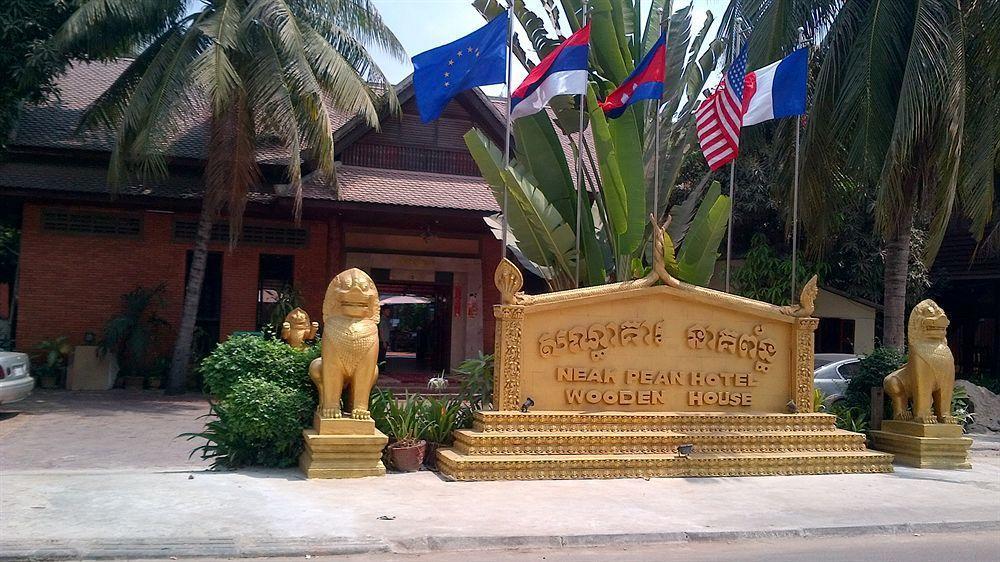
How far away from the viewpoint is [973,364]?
25.8 meters

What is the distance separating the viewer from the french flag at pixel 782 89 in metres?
11.0

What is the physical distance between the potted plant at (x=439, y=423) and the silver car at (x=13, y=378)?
314 inches

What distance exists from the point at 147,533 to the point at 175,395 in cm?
1200

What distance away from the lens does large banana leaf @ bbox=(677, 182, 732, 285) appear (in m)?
10.6

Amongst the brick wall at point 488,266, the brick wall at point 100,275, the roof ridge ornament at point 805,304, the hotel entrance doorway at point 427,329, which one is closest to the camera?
the roof ridge ornament at point 805,304

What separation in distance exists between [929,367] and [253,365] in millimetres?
8226

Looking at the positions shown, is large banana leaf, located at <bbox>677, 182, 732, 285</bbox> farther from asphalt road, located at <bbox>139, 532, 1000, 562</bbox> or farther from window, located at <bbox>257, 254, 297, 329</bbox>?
window, located at <bbox>257, 254, 297, 329</bbox>

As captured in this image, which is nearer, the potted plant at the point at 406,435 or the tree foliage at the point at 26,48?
the potted plant at the point at 406,435

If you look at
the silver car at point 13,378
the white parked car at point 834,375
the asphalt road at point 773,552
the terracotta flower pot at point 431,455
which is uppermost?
the white parked car at point 834,375

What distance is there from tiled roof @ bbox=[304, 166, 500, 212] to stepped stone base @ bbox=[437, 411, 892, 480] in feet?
32.1

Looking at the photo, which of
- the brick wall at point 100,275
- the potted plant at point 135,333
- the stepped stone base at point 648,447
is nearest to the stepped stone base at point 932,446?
the stepped stone base at point 648,447

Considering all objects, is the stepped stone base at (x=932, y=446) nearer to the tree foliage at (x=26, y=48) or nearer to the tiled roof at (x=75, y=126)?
the tiled roof at (x=75, y=126)

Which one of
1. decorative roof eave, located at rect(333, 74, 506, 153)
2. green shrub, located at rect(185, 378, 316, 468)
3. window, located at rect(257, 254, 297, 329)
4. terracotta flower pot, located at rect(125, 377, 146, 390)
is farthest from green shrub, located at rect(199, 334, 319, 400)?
window, located at rect(257, 254, 297, 329)

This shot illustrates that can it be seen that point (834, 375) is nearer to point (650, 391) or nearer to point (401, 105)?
point (650, 391)
